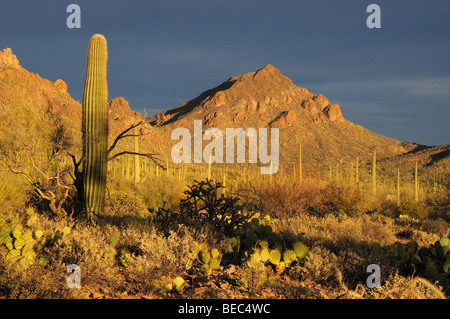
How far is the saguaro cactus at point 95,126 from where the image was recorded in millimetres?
8469

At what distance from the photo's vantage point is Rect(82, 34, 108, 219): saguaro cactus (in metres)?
8.47

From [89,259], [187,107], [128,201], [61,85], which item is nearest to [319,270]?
[89,259]

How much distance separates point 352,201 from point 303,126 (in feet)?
230

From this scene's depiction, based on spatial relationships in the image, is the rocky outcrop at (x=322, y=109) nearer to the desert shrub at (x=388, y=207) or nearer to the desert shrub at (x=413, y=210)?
the desert shrub at (x=388, y=207)

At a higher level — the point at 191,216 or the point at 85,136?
the point at 85,136

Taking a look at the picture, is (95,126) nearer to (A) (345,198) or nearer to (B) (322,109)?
(A) (345,198)

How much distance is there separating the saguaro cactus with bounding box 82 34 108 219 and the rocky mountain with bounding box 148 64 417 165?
2159 inches

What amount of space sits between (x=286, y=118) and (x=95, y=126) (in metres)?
77.2

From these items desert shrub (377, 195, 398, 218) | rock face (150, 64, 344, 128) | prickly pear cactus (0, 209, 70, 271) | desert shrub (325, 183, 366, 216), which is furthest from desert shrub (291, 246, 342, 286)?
rock face (150, 64, 344, 128)

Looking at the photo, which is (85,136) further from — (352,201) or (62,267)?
(352,201)

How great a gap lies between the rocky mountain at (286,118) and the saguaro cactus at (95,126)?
5483 centimetres
